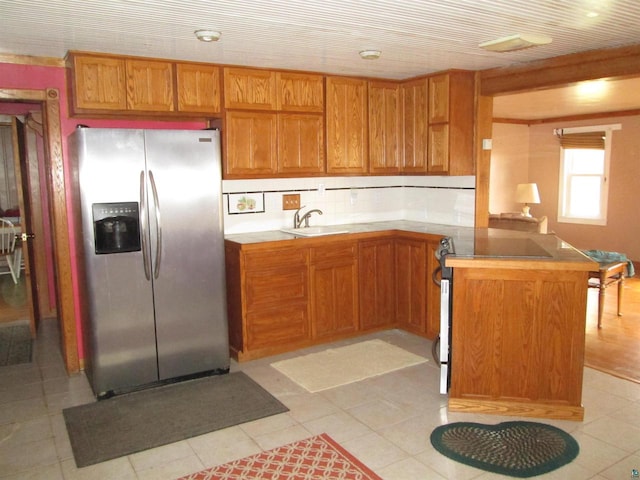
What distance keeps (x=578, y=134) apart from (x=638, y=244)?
1.92 meters

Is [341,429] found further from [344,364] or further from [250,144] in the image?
[250,144]

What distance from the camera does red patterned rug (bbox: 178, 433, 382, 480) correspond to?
2574mm

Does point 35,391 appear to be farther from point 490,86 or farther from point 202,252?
point 490,86

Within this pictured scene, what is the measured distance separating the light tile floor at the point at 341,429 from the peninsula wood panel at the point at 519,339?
162 millimetres

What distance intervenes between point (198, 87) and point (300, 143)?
96cm

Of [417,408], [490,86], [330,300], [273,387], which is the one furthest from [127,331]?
[490,86]

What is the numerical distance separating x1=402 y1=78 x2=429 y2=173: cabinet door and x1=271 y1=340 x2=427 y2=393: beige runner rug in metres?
1.69

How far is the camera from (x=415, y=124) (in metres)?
4.90

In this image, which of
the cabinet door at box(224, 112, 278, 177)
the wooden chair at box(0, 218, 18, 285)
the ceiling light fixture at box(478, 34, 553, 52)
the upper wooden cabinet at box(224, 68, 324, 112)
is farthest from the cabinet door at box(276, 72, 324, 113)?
the wooden chair at box(0, 218, 18, 285)

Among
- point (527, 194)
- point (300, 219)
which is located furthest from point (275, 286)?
point (527, 194)

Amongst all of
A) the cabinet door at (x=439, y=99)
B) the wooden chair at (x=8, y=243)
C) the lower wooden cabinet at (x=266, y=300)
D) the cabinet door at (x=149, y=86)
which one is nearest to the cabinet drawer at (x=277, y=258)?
the lower wooden cabinet at (x=266, y=300)

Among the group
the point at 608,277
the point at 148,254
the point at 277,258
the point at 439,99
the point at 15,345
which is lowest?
the point at 15,345

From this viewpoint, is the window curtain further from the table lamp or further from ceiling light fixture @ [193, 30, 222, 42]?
ceiling light fixture @ [193, 30, 222, 42]

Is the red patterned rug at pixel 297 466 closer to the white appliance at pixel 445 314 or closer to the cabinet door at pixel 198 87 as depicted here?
the white appliance at pixel 445 314
